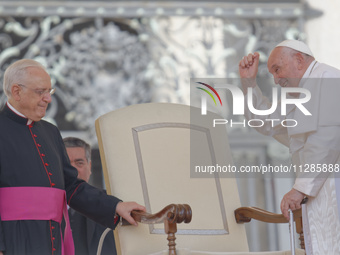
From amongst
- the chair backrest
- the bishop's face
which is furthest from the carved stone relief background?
the bishop's face

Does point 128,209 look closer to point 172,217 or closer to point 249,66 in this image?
point 172,217

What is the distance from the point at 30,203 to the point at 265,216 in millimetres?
1237

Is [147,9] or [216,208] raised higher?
[147,9]

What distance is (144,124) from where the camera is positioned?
3.69 meters

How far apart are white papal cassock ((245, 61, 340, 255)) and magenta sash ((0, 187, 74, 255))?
117 cm

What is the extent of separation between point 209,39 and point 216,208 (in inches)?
120

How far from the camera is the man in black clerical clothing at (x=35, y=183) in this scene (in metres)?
3.06

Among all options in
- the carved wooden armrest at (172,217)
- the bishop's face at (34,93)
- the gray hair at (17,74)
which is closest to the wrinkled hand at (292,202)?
the carved wooden armrest at (172,217)

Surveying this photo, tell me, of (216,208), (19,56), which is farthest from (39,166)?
(19,56)

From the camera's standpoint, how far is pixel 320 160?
3.33 metres

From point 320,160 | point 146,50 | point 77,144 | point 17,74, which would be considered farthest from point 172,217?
point 146,50

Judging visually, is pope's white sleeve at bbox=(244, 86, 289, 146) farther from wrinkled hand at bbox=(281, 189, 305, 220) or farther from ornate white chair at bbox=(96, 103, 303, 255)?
wrinkled hand at bbox=(281, 189, 305, 220)

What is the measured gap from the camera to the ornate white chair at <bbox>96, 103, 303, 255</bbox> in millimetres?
3453

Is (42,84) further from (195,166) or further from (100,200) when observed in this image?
(195,166)
